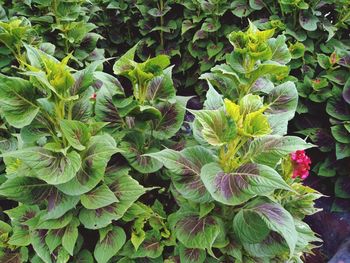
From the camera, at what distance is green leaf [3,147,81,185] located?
1.47 m

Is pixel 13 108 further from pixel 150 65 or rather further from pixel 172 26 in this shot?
pixel 172 26

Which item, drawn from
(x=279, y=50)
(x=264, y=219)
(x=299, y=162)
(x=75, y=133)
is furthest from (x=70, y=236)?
(x=279, y=50)

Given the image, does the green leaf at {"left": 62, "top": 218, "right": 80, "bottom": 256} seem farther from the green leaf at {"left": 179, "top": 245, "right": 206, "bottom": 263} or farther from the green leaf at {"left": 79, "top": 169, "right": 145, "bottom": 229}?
the green leaf at {"left": 179, "top": 245, "right": 206, "bottom": 263}

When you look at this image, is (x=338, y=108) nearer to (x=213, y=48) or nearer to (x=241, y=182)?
(x=213, y=48)

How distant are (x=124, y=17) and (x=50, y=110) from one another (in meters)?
2.79

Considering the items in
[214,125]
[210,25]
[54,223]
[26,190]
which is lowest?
[210,25]

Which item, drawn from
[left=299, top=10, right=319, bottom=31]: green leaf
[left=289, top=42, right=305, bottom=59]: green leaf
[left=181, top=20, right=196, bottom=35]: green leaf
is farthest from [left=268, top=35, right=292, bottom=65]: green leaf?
[left=181, top=20, right=196, bottom=35]: green leaf

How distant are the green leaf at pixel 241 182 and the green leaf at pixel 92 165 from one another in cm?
37

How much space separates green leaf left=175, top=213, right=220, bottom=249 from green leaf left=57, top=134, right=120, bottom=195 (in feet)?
1.23

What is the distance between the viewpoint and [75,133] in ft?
5.10

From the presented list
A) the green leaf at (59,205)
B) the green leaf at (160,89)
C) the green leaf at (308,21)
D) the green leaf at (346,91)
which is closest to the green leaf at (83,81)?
the green leaf at (160,89)

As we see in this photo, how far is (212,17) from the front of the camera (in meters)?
3.69

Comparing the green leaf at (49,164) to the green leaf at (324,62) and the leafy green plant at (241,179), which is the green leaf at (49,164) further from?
the green leaf at (324,62)

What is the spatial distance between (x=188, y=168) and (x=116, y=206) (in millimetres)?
343
